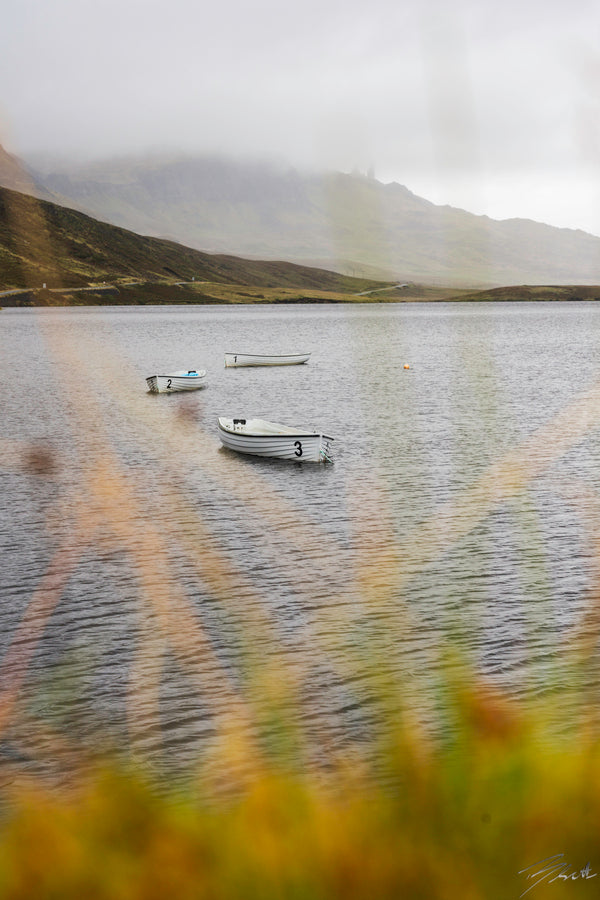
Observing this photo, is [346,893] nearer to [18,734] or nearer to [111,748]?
[111,748]

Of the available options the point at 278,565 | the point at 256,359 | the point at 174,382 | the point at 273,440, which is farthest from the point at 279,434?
the point at 256,359

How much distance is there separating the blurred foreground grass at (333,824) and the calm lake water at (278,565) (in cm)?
122

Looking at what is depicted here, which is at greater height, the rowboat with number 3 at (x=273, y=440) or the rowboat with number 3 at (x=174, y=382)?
the rowboat with number 3 at (x=174, y=382)

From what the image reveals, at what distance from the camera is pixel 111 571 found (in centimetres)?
2758

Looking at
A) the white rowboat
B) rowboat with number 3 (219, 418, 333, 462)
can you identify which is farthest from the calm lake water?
the white rowboat

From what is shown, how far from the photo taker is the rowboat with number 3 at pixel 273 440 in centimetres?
4481

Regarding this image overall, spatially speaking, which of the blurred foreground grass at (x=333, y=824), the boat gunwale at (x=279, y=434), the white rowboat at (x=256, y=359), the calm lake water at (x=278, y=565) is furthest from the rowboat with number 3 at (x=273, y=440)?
the white rowboat at (x=256, y=359)

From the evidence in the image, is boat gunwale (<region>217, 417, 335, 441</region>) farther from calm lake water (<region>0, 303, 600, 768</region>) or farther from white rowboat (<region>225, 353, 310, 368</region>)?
white rowboat (<region>225, 353, 310, 368</region>)

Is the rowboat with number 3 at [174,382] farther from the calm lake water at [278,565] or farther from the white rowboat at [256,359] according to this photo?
the white rowboat at [256,359]

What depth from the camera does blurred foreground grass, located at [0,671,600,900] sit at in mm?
12883

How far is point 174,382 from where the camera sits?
8162 centimetres

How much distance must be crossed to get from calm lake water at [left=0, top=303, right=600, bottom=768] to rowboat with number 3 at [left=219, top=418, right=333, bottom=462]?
0.85 m

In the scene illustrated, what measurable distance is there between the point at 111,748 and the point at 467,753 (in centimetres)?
665

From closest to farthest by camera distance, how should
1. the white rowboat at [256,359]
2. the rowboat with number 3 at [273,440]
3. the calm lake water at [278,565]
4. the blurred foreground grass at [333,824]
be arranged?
the blurred foreground grass at [333,824] → the calm lake water at [278,565] → the rowboat with number 3 at [273,440] → the white rowboat at [256,359]
